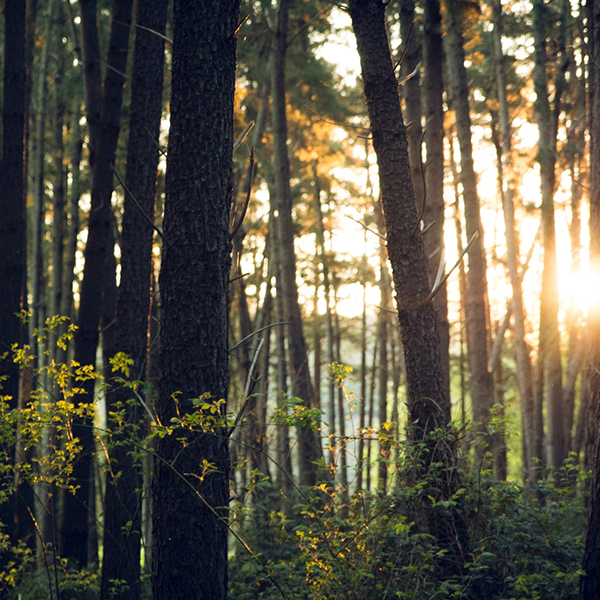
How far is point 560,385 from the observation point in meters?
9.70

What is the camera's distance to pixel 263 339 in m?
3.30

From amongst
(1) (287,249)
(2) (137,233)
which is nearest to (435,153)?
(1) (287,249)

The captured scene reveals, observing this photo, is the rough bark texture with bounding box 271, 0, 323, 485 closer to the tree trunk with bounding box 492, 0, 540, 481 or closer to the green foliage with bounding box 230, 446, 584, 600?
the tree trunk with bounding box 492, 0, 540, 481

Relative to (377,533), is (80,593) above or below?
below

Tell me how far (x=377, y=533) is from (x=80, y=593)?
4.23m

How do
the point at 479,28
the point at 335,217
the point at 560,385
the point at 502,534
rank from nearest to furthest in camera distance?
the point at 502,534 < the point at 560,385 < the point at 479,28 < the point at 335,217

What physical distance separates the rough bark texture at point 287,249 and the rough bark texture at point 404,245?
16.1 feet

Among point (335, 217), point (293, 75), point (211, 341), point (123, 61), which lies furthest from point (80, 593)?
point (335, 217)

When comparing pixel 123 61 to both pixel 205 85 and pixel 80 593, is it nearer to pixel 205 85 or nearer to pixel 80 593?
Answer: pixel 205 85

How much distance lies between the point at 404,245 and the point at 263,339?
2247 millimetres

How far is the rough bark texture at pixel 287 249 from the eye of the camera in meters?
9.97

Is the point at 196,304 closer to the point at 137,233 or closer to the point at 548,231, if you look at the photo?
the point at 137,233

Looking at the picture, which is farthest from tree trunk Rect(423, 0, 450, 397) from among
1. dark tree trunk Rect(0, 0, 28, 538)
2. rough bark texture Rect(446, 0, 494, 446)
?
dark tree trunk Rect(0, 0, 28, 538)

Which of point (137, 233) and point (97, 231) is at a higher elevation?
point (97, 231)
